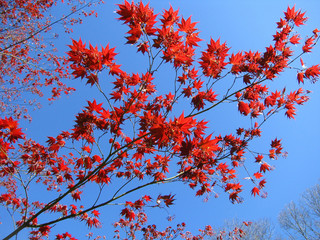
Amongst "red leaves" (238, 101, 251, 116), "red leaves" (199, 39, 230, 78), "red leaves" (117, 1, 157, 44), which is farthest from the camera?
"red leaves" (238, 101, 251, 116)

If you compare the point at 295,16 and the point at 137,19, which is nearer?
the point at 137,19

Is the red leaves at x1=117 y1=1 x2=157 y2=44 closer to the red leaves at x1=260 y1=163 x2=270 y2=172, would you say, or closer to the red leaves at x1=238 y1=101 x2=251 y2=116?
the red leaves at x1=238 y1=101 x2=251 y2=116

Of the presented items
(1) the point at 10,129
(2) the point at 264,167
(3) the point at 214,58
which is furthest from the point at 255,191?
(1) the point at 10,129

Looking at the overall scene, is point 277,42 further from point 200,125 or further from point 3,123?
point 3,123

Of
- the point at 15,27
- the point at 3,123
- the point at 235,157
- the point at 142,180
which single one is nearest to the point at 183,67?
the point at 235,157

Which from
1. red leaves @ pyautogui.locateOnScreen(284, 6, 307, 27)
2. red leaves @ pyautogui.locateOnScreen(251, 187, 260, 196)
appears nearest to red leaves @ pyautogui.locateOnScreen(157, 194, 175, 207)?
red leaves @ pyautogui.locateOnScreen(251, 187, 260, 196)

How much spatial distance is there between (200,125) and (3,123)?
8.54ft

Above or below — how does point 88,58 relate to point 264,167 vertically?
above

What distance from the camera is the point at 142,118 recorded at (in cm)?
246

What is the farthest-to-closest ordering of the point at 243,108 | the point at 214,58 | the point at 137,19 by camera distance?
the point at 243,108 → the point at 214,58 → the point at 137,19

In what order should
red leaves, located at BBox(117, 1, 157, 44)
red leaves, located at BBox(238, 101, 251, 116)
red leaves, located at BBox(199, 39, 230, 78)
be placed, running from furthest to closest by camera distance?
red leaves, located at BBox(238, 101, 251, 116) < red leaves, located at BBox(199, 39, 230, 78) < red leaves, located at BBox(117, 1, 157, 44)

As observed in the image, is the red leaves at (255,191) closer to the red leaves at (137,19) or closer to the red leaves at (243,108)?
the red leaves at (243,108)

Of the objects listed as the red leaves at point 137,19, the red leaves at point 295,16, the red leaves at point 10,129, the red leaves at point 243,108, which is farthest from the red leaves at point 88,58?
the red leaves at point 295,16

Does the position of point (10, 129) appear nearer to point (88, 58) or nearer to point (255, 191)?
point (88, 58)
